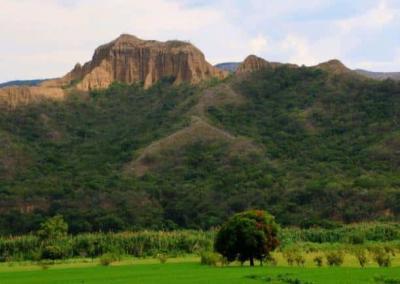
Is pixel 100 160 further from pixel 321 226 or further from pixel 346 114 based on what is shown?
pixel 321 226

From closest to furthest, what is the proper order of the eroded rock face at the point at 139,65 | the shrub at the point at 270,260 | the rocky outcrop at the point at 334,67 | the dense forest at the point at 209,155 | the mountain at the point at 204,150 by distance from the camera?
1. the shrub at the point at 270,260
2. the dense forest at the point at 209,155
3. the mountain at the point at 204,150
4. the rocky outcrop at the point at 334,67
5. the eroded rock face at the point at 139,65

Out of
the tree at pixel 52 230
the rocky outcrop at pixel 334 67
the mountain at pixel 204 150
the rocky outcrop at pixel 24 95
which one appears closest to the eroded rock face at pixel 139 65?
the mountain at pixel 204 150

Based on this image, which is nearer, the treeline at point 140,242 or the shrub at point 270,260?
the shrub at point 270,260

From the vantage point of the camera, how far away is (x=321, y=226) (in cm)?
9206

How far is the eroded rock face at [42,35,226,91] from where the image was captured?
160875 millimetres

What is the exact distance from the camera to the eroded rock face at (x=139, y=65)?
16088cm

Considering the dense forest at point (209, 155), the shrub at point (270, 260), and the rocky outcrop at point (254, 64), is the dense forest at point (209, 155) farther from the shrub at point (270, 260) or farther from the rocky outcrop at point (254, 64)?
the shrub at point (270, 260)

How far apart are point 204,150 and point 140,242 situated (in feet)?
135

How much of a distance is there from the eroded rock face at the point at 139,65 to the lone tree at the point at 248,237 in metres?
103

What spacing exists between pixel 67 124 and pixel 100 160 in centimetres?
1702

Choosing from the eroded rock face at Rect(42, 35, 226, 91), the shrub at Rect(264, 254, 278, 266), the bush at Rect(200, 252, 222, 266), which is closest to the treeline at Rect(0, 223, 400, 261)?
the bush at Rect(200, 252, 222, 266)

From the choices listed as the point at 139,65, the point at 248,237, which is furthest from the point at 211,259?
the point at 139,65

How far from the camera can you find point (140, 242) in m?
82.6

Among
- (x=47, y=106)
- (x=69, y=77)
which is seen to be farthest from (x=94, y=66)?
(x=47, y=106)
